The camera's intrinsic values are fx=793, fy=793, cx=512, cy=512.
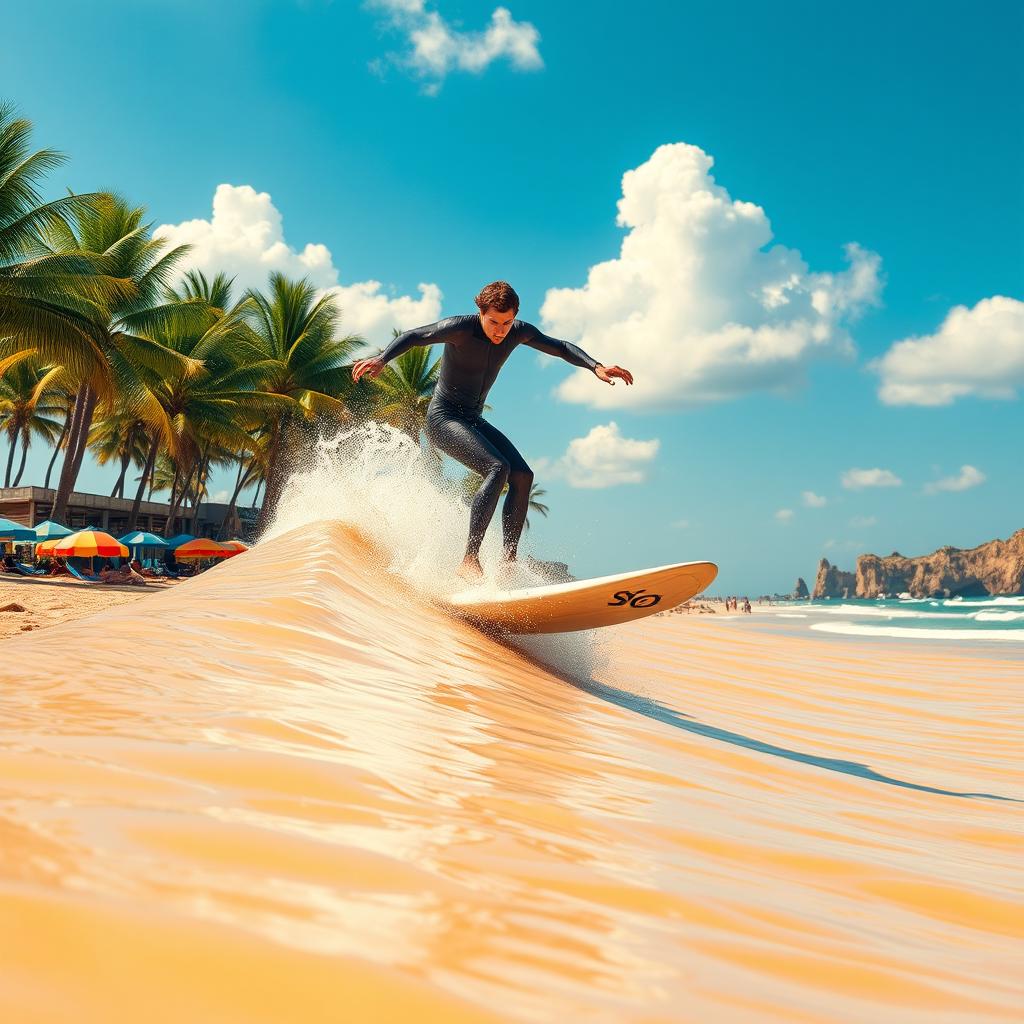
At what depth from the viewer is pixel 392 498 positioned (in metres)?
5.77

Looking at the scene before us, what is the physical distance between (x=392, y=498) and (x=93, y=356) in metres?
15.8

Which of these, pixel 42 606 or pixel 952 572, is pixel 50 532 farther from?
pixel 952 572

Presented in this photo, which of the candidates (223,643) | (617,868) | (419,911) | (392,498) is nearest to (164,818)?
(419,911)

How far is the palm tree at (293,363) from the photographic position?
30.2 metres

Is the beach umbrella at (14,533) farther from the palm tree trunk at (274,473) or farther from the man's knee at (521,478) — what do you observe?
the man's knee at (521,478)

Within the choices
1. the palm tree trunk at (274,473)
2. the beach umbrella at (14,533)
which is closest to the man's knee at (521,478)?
the beach umbrella at (14,533)

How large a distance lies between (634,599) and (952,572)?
423ft

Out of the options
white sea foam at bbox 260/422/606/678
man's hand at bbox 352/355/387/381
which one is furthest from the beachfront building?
man's hand at bbox 352/355/387/381

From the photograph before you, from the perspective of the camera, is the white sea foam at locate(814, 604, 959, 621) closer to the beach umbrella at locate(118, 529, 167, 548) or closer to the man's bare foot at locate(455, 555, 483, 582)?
the beach umbrella at locate(118, 529, 167, 548)

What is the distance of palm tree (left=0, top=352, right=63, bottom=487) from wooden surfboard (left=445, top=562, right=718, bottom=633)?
99.3 feet

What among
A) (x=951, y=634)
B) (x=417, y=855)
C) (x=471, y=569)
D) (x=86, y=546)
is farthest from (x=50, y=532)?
(x=417, y=855)

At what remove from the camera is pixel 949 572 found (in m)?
116

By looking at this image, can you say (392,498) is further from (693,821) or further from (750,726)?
(693,821)

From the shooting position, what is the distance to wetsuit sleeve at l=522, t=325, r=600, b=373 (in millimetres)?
4551
